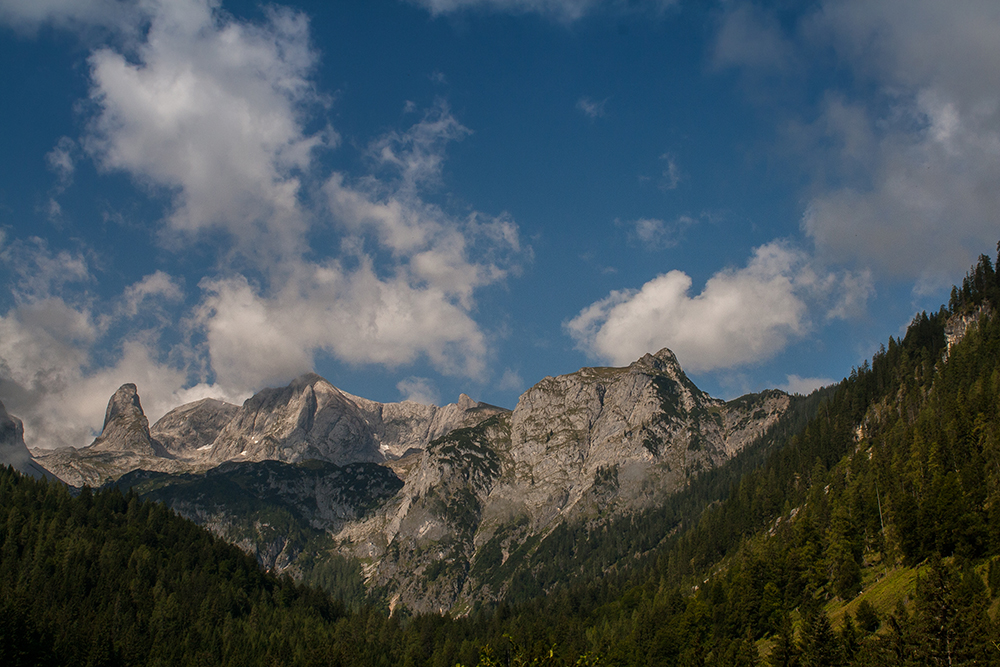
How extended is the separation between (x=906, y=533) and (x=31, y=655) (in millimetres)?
142247

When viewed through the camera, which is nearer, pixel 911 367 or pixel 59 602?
pixel 59 602

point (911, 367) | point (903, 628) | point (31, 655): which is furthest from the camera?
point (911, 367)

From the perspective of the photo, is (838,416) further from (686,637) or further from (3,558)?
(3,558)

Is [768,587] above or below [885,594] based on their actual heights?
above

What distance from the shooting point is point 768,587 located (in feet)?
410

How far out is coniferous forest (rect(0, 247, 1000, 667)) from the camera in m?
90.8

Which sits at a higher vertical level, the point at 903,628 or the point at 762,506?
the point at 762,506

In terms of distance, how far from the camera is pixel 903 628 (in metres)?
82.8

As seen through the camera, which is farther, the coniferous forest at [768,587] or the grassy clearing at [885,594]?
the grassy clearing at [885,594]

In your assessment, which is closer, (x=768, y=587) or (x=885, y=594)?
(x=885, y=594)

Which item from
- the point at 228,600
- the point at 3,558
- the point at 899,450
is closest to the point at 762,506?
the point at 899,450

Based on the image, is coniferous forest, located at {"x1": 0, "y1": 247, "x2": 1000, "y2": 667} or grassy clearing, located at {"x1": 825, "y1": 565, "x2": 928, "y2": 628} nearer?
coniferous forest, located at {"x1": 0, "y1": 247, "x2": 1000, "y2": 667}

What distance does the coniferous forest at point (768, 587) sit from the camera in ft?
298

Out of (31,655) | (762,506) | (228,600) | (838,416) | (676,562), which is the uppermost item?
(838,416)
